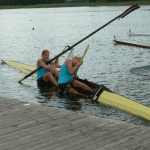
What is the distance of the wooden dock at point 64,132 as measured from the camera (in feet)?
16.9

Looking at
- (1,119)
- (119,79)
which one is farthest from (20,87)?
(1,119)

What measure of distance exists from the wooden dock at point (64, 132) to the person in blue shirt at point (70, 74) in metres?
3.16

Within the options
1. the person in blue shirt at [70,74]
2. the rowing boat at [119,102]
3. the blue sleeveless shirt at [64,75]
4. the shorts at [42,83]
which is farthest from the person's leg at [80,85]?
the shorts at [42,83]

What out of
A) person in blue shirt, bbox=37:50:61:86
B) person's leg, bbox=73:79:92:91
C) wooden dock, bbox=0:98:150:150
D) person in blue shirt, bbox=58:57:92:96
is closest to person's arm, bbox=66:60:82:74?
person in blue shirt, bbox=58:57:92:96

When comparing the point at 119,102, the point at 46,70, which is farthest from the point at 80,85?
the point at 46,70

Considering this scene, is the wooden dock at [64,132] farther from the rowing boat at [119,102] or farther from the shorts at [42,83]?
the shorts at [42,83]

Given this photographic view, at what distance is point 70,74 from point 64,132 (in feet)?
15.3

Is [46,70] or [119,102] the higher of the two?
[46,70]

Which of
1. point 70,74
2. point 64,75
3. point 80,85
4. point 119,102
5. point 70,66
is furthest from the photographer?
point 80,85

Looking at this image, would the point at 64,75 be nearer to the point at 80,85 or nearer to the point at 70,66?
the point at 70,66

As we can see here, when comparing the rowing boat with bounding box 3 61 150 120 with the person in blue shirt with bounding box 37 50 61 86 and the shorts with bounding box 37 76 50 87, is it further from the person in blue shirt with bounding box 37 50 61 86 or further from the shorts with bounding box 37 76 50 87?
the shorts with bounding box 37 76 50 87

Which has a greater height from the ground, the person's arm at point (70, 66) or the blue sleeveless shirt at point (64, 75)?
the person's arm at point (70, 66)

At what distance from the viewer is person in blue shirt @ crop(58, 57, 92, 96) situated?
1007 centimetres

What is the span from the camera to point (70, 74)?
10.3 meters
